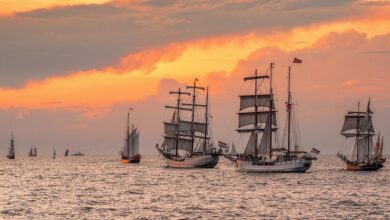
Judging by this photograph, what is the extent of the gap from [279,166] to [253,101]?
17021 millimetres

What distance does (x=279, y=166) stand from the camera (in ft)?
473

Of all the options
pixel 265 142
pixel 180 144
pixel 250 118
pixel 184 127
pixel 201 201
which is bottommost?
pixel 201 201

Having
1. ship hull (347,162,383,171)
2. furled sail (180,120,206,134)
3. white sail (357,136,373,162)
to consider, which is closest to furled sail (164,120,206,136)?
furled sail (180,120,206,134)

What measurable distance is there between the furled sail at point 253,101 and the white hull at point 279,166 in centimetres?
1223

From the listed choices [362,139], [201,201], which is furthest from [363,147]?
[201,201]

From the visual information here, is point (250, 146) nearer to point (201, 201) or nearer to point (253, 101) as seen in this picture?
point (253, 101)

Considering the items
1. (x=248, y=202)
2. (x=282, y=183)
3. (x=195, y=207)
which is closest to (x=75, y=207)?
(x=195, y=207)

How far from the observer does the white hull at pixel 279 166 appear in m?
144

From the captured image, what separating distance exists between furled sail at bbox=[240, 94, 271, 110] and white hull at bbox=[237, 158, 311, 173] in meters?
12.2

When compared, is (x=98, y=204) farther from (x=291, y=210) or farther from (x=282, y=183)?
(x=282, y=183)

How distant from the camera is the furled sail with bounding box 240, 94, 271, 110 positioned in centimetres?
15493

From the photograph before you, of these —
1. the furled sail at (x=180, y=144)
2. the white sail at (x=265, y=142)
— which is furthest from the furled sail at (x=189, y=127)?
the white sail at (x=265, y=142)

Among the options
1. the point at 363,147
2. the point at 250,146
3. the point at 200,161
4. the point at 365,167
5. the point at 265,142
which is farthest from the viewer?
the point at 200,161

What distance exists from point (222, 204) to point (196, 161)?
97355mm
